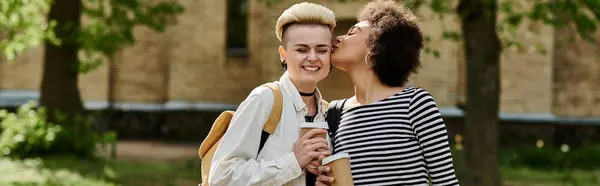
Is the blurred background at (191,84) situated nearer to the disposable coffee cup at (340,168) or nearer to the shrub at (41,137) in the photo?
the shrub at (41,137)

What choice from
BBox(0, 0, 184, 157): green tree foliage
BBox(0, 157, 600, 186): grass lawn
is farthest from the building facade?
BBox(0, 0, 184, 157): green tree foliage

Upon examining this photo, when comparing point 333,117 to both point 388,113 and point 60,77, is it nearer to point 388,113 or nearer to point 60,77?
point 388,113

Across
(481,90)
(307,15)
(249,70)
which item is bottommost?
(249,70)

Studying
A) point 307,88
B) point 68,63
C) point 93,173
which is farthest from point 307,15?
point 68,63

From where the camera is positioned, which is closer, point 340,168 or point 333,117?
point 340,168

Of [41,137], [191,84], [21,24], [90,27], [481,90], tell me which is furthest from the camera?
[191,84]

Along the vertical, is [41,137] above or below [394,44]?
below

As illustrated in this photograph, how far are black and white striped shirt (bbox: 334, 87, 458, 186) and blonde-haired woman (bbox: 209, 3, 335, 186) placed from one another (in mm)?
180

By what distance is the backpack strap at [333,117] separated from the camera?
366 cm

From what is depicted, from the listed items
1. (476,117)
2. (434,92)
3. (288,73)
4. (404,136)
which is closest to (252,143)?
(288,73)

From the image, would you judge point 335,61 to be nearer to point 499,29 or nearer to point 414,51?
point 414,51

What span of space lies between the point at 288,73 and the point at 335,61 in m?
0.21

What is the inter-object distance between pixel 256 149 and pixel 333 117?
459 mm

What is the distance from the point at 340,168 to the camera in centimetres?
333
